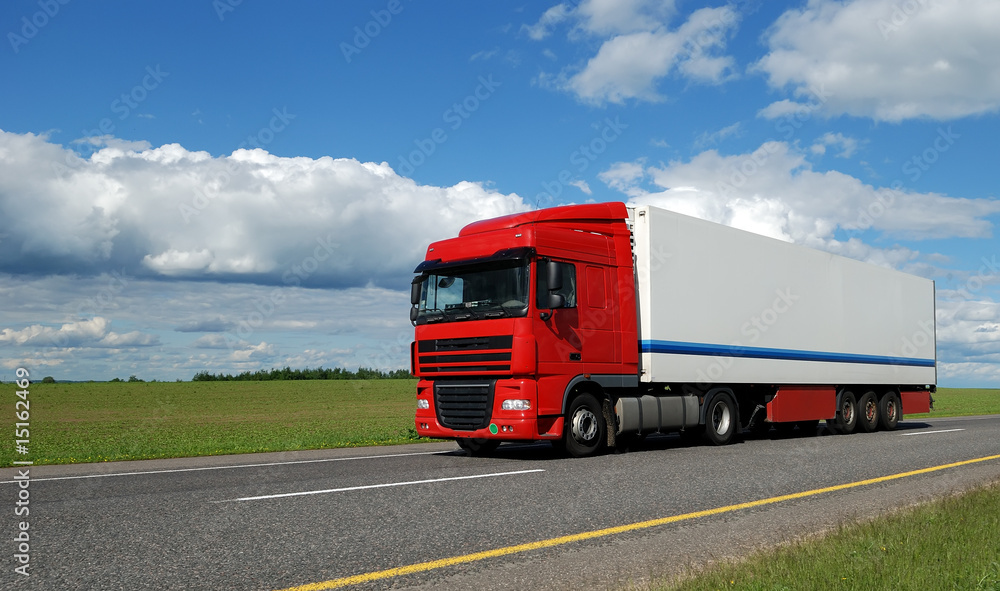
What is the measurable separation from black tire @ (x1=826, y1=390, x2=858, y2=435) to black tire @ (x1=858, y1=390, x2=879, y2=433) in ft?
0.44

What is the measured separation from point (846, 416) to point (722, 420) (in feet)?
16.4

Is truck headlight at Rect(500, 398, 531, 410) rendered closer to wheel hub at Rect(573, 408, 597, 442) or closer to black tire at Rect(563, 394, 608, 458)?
black tire at Rect(563, 394, 608, 458)

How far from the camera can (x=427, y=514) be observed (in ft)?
22.4

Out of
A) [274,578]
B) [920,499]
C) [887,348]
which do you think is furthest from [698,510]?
[887,348]

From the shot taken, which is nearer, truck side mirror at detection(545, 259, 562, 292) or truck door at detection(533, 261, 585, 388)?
truck side mirror at detection(545, 259, 562, 292)

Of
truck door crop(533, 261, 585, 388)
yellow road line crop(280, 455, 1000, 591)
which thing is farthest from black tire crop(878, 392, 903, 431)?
yellow road line crop(280, 455, 1000, 591)

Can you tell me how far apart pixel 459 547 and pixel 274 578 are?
140 cm

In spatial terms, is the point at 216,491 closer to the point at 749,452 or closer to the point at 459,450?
the point at 459,450

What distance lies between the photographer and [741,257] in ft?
47.4

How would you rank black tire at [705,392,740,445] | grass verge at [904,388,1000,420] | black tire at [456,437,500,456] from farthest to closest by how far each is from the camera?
grass verge at [904,388,1000,420] < black tire at [705,392,740,445] < black tire at [456,437,500,456]

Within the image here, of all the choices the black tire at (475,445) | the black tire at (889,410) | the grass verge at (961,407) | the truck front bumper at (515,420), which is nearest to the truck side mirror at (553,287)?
the truck front bumper at (515,420)

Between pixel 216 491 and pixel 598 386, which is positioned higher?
pixel 598 386

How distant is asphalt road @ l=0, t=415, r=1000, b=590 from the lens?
16.3 feet

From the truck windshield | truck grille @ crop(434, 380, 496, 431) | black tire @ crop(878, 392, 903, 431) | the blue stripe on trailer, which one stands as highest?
the truck windshield
